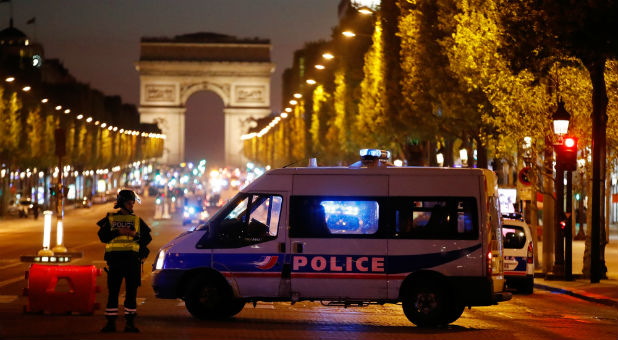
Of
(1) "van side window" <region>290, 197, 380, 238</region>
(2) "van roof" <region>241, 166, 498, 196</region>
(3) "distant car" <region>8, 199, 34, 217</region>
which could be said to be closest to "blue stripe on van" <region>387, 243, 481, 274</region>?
(1) "van side window" <region>290, 197, 380, 238</region>

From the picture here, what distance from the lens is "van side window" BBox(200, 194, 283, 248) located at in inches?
670

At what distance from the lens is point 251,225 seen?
56.0 ft

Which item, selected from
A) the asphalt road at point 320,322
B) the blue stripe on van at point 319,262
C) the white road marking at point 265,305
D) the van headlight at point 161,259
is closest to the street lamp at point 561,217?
the asphalt road at point 320,322

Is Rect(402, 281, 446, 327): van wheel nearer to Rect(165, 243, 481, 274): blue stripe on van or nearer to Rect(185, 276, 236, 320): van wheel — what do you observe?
Rect(165, 243, 481, 274): blue stripe on van

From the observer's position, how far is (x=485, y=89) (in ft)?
95.9

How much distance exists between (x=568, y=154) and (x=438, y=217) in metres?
10.6

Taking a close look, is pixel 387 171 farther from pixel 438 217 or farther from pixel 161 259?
pixel 161 259

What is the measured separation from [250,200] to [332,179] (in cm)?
108

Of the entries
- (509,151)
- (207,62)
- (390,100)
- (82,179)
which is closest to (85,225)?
(390,100)

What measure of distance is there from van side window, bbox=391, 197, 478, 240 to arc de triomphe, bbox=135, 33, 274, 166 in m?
133

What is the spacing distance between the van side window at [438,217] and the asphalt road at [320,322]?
1174 millimetres

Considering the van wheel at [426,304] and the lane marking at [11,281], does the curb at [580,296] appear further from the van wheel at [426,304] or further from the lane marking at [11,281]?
the lane marking at [11,281]

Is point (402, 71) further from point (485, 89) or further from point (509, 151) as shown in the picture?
point (485, 89)

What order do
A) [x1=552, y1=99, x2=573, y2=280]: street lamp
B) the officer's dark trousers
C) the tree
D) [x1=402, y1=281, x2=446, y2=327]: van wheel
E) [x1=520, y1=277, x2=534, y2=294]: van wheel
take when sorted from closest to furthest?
the officer's dark trousers
[x1=402, y1=281, x2=446, y2=327]: van wheel
the tree
[x1=520, y1=277, x2=534, y2=294]: van wheel
[x1=552, y1=99, x2=573, y2=280]: street lamp
